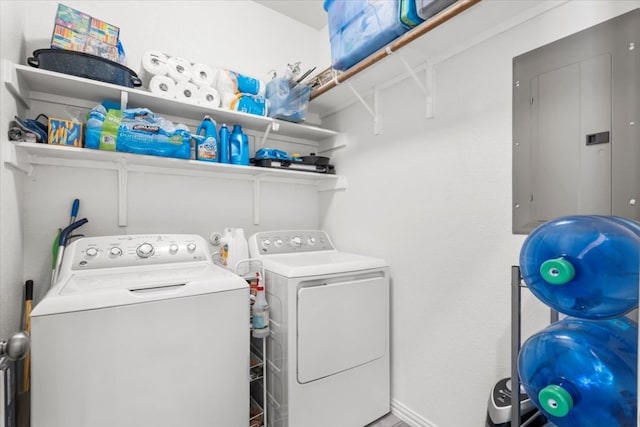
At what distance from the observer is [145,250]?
63.7 inches

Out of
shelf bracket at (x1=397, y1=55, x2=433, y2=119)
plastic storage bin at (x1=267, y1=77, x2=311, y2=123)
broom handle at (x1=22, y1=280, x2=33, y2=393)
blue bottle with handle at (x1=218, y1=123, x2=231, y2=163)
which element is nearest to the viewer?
broom handle at (x1=22, y1=280, x2=33, y2=393)

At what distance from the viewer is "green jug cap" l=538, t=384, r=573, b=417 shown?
67 cm

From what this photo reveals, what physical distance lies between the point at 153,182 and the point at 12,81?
0.81 metres

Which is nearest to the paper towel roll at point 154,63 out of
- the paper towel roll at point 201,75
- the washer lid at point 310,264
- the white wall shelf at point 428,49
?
the paper towel roll at point 201,75

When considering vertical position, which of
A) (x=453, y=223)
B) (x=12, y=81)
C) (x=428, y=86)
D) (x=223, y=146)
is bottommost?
(x=453, y=223)

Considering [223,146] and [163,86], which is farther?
[223,146]

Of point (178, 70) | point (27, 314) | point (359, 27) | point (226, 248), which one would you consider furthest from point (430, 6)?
point (27, 314)

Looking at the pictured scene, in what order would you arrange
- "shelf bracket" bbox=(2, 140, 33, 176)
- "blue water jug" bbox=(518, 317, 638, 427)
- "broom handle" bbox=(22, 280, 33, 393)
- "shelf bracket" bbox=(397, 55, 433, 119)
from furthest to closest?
1. "shelf bracket" bbox=(397, 55, 433, 119)
2. "broom handle" bbox=(22, 280, 33, 393)
3. "shelf bracket" bbox=(2, 140, 33, 176)
4. "blue water jug" bbox=(518, 317, 638, 427)

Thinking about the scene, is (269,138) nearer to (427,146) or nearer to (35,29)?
(427,146)

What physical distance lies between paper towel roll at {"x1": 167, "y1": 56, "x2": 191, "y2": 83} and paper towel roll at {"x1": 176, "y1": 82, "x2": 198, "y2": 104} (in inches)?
1.3

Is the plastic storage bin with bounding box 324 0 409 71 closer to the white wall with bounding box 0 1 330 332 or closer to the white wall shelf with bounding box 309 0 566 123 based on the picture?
the white wall shelf with bounding box 309 0 566 123

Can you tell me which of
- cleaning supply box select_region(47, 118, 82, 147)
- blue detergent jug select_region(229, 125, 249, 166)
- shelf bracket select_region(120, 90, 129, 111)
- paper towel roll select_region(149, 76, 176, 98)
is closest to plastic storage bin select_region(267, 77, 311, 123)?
blue detergent jug select_region(229, 125, 249, 166)

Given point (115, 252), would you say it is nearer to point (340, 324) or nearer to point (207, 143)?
point (207, 143)

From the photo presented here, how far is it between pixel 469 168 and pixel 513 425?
45.0 inches
